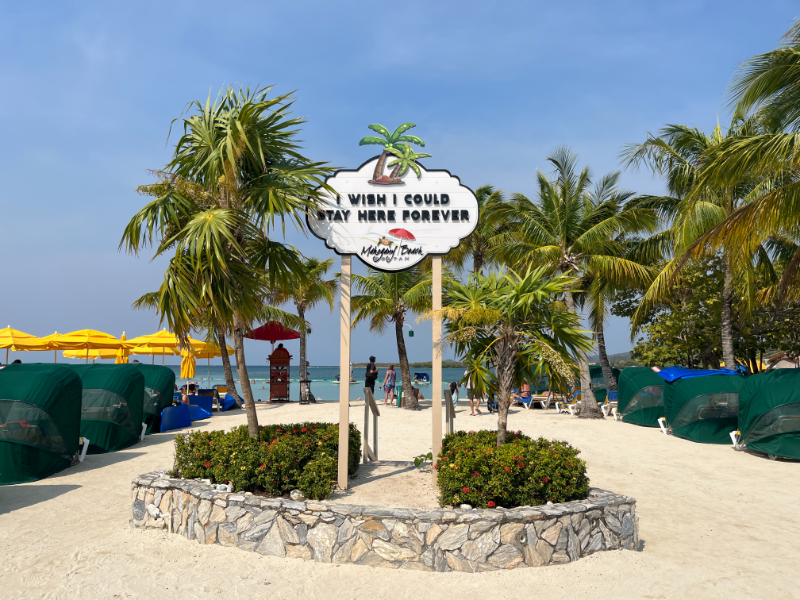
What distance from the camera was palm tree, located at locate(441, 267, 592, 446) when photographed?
22.8 ft

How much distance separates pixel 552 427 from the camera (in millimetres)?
15078

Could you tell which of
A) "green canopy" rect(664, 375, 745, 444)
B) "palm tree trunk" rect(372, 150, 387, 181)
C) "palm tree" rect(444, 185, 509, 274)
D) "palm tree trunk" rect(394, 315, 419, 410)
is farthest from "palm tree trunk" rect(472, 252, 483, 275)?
"palm tree trunk" rect(372, 150, 387, 181)

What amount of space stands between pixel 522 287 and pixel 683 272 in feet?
48.7

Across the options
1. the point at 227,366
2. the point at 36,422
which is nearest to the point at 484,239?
the point at 227,366

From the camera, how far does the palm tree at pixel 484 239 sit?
816 inches

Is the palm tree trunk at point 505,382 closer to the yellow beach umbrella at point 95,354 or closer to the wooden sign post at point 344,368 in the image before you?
the wooden sign post at point 344,368

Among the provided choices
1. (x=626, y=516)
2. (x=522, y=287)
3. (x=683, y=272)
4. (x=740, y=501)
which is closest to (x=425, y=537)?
(x=626, y=516)

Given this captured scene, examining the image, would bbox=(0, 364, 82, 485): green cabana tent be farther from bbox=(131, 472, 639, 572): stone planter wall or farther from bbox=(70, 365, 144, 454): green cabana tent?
bbox=(131, 472, 639, 572): stone planter wall

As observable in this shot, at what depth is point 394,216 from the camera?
25.3 feet

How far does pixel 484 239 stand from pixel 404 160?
15.4m

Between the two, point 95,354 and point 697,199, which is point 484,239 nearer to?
point 697,199

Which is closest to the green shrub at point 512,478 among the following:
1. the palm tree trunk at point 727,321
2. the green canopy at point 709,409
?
the green canopy at point 709,409

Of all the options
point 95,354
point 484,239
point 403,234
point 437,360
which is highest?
point 484,239

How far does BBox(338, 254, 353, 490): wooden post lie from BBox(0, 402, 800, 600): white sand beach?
1.51 ft
